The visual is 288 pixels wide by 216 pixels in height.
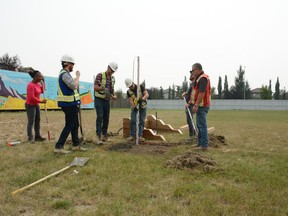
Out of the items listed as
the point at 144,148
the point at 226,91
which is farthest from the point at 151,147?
the point at 226,91

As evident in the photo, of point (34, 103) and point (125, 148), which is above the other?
point (34, 103)

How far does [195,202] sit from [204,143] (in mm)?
3188

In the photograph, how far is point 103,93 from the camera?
6.69 metres

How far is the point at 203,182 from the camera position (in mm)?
3807

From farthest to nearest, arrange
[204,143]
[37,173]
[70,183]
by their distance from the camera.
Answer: [204,143], [37,173], [70,183]

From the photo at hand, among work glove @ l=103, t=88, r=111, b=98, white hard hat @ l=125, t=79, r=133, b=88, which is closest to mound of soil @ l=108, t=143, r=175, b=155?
work glove @ l=103, t=88, r=111, b=98

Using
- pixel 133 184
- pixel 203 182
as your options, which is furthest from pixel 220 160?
pixel 133 184

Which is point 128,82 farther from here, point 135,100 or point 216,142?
point 216,142

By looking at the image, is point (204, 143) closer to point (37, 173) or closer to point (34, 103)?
point (37, 173)

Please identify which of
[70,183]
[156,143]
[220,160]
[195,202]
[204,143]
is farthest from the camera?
[156,143]

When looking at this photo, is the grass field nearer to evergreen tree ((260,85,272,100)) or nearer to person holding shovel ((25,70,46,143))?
person holding shovel ((25,70,46,143))

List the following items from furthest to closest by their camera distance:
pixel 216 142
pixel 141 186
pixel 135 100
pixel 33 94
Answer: pixel 135 100 → pixel 216 142 → pixel 33 94 → pixel 141 186

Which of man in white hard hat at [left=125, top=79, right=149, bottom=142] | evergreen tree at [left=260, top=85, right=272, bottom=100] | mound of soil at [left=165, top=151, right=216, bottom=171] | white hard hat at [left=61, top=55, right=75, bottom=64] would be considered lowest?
mound of soil at [left=165, top=151, right=216, bottom=171]

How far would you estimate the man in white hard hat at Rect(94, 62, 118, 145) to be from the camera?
6652 mm
